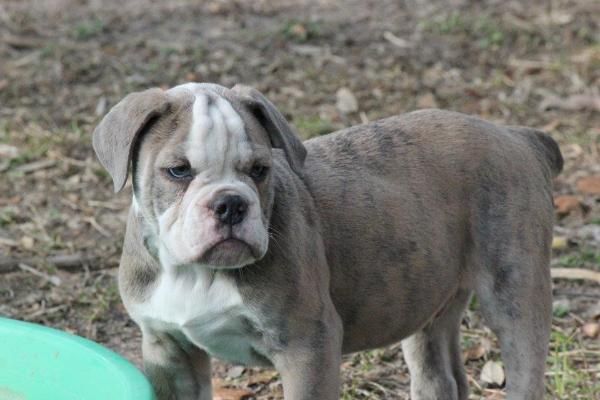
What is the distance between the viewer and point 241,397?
5.00 meters

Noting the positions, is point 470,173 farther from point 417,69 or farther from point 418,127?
point 417,69

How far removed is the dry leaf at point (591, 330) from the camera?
5434 mm

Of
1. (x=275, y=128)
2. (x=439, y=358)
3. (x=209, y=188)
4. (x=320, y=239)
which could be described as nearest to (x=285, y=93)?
(x=439, y=358)

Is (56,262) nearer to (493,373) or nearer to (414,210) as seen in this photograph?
(493,373)

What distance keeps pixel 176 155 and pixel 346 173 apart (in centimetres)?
84

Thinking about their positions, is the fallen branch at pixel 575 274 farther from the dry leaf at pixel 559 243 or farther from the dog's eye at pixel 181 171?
the dog's eye at pixel 181 171

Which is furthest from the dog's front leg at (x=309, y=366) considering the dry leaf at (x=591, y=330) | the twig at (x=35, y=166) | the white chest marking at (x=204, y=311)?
the twig at (x=35, y=166)

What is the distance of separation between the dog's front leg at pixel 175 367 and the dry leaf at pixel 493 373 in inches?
53.3

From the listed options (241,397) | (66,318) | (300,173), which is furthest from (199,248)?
(66,318)

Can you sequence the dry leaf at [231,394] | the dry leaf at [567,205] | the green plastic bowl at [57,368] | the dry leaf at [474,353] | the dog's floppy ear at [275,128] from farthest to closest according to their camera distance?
the dry leaf at [567,205], the dry leaf at [474,353], the dry leaf at [231,394], the green plastic bowl at [57,368], the dog's floppy ear at [275,128]

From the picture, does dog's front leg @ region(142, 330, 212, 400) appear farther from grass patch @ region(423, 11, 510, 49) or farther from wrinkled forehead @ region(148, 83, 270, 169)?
grass patch @ region(423, 11, 510, 49)

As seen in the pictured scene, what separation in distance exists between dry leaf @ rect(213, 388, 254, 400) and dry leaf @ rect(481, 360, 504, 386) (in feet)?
3.28

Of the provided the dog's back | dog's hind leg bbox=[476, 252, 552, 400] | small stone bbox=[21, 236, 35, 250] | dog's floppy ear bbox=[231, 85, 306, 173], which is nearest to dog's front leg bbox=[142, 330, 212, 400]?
the dog's back

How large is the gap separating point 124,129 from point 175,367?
3.14 feet
